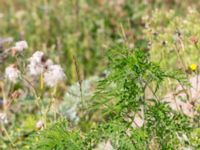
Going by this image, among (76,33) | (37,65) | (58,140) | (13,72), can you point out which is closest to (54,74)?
(37,65)

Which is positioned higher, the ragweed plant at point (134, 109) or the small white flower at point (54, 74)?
the small white flower at point (54, 74)

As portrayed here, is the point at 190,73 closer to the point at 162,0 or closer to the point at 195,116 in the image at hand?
the point at 195,116

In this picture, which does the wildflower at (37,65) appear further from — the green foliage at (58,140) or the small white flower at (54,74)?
the green foliage at (58,140)

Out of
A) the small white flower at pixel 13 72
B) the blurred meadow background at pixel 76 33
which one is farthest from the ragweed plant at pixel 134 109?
the blurred meadow background at pixel 76 33

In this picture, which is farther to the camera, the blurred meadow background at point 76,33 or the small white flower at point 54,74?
the blurred meadow background at point 76,33

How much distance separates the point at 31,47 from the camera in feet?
24.2

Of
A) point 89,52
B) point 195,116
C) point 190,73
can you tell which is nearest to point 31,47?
point 89,52

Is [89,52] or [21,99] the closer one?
[21,99]

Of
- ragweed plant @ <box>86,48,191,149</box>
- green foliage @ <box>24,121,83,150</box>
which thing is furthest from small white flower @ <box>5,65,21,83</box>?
ragweed plant @ <box>86,48,191,149</box>

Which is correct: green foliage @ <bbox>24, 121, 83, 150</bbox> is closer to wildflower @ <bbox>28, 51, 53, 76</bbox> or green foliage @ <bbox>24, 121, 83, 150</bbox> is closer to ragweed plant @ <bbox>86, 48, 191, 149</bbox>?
ragweed plant @ <bbox>86, 48, 191, 149</bbox>

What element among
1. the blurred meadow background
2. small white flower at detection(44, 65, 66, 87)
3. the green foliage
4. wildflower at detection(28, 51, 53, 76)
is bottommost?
the green foliage

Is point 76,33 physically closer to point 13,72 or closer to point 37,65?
point 37,65

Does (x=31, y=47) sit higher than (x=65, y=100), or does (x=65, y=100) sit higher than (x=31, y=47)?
(x=31, y=47)

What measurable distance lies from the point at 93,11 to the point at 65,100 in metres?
2.69
